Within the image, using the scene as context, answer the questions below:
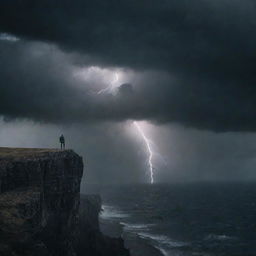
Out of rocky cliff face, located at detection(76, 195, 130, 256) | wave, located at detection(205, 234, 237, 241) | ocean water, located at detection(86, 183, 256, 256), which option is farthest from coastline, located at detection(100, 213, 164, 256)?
wave, located at detection(205, 234, 237, 241)

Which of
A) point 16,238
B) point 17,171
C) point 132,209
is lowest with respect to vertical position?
point 132,209

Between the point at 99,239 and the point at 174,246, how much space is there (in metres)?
29.5

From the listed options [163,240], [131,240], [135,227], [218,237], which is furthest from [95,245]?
[135,227]

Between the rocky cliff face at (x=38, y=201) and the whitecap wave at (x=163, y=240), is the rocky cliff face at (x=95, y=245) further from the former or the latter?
the whitecap wave at (x=163, y=240)

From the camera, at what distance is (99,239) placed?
78.5 meters

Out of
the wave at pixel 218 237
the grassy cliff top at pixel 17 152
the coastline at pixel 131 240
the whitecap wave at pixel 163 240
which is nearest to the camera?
the grassy cliff top at pixel 17 152

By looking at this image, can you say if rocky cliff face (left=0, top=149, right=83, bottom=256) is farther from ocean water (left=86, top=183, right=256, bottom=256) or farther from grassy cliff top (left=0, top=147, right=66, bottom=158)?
ocean water (left=86, top=183, right=256, bottom=256)

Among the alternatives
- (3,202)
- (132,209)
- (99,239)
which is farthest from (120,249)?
(132,209)

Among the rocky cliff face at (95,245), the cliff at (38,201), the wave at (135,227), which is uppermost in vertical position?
the cliff at (38,201)

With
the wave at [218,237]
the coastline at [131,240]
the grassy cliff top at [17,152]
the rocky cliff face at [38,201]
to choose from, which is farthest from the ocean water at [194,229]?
the grassy cliff top at [17,152]

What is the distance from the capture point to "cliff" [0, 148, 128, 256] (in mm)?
44562

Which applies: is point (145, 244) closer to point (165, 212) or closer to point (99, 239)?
point (99, 239)

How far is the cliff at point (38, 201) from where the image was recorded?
4456 cm

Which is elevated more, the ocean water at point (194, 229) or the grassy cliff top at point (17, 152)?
the grassy cliff top at point (17, 152)
